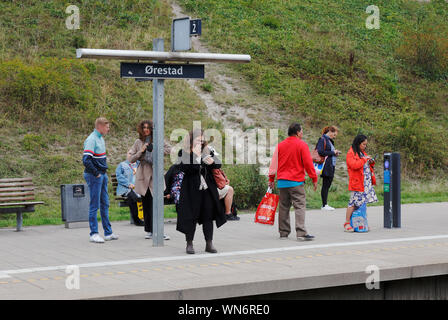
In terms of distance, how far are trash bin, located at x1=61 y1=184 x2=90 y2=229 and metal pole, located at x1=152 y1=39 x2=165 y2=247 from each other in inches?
108

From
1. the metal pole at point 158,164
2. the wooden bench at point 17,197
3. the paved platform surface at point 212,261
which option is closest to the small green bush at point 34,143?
the wooden bench at point 17,197

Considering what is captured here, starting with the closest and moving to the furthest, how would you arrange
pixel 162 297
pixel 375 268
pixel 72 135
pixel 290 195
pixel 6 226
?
pixel 162 297 < pixel 375 268 < pixel 290 195 < pixel 6 226 < pixel 72 135

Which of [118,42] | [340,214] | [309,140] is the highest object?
[118,42]

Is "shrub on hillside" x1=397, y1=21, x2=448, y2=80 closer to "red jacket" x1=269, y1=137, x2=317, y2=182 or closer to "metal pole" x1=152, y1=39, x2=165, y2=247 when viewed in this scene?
"red jacket" x1=269, y1=137, x2=317, y2=182

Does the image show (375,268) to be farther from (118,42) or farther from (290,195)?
(118,42)

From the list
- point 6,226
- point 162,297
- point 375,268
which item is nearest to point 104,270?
point 162,297

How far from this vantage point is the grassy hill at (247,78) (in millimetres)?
19781

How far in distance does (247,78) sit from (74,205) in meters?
15.2

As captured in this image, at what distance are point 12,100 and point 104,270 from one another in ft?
44.0

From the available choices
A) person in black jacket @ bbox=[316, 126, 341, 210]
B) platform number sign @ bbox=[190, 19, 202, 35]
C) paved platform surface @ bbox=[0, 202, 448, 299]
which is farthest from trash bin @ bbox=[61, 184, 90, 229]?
person in black jacket @ bbox=[316, 126, 341, 210]

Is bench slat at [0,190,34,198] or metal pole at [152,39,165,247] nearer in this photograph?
metal pole at [152,39,165,247]

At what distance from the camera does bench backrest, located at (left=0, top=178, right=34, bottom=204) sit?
12664 mm

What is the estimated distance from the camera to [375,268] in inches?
324

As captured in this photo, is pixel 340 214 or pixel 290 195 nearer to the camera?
pixel 290 195
